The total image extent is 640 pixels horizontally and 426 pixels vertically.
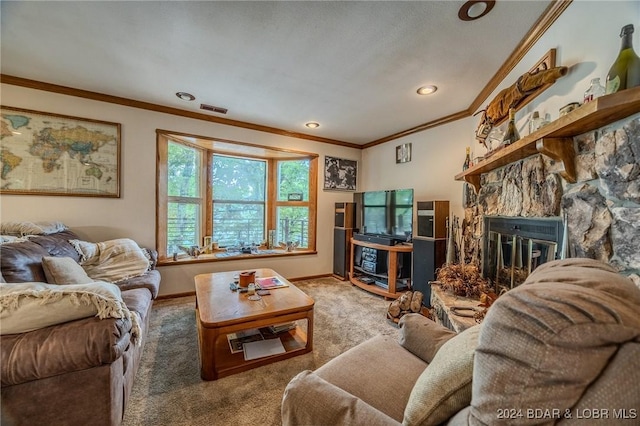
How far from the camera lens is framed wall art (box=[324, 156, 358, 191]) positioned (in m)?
4.20

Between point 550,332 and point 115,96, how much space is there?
152 inches

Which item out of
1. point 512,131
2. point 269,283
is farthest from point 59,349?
point 512,131

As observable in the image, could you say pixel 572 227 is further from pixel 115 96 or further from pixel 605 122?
pixel 115 96

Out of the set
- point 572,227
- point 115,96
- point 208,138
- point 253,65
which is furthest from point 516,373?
point 115,96

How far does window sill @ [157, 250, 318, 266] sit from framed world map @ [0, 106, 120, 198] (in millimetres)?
1004

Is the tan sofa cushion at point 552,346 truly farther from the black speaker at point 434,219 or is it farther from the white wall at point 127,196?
the white wall at point 127,196

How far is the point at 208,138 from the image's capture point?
3275 mm

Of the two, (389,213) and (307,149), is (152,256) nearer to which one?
(307,149)

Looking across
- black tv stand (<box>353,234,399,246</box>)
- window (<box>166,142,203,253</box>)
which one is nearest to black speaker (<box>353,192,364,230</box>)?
black tv stand (<box>353,234,399,246</box>)

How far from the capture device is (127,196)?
285 centimetres

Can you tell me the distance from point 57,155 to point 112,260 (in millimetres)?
1293

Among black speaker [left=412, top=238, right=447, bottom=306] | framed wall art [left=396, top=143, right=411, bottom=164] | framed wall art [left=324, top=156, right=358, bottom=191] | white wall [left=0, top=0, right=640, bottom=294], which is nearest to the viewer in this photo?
white wall [left=0, top=0, right=640, bottom=294]

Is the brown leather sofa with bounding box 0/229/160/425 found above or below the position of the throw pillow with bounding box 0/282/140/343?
below

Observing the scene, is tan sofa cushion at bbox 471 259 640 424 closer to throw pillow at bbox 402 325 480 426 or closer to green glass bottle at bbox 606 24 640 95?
throw pillow at bbox 402 325 480 426
